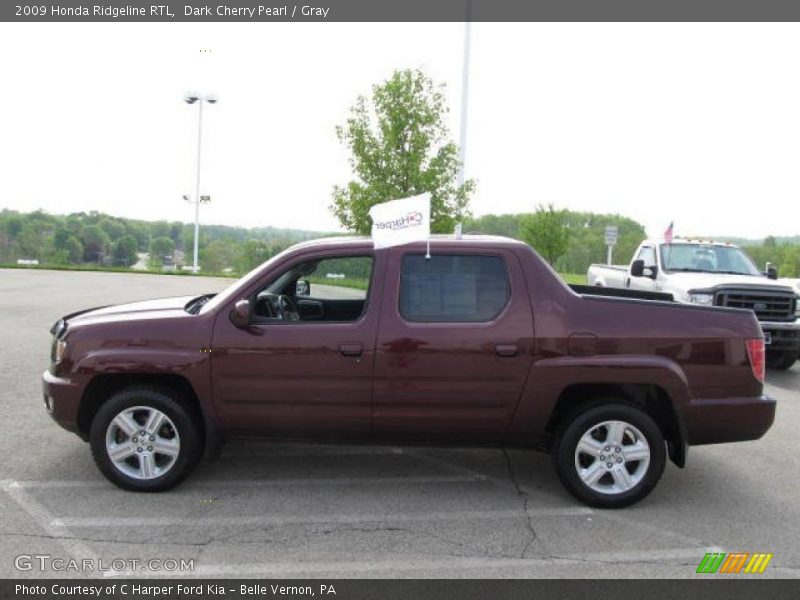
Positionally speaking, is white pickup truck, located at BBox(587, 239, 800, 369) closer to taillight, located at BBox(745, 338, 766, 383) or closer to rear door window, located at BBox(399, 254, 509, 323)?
taillight, located at BBox(745, 338, 766, 383)

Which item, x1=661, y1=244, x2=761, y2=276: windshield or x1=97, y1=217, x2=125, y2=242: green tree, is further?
x1=97, y1=217, x2=125, y2=242: green tree

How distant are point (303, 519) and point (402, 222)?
2.05m

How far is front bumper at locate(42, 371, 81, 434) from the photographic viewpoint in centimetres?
434

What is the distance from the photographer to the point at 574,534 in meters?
3.87

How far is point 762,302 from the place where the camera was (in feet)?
29.7

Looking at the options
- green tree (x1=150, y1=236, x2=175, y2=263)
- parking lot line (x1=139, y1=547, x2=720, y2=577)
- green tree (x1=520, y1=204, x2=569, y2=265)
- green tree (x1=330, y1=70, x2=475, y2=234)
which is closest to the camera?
parking lot line (x1=139, y1=547, x2=720, y2=577)

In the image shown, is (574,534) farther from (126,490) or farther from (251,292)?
(126,490)

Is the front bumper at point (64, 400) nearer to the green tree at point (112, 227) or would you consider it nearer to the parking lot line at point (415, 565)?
the parking lot line at point (415, 565)

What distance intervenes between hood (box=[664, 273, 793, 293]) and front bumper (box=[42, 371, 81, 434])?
807 centimetres

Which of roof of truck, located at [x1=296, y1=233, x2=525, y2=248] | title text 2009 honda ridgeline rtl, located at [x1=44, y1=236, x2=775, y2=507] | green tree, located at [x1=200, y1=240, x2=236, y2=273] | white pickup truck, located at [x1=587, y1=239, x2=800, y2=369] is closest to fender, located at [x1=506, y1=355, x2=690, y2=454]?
title text 2009 honda ridgeline rtl, located at [x1=44, y1=236, x2=775, y2=507]

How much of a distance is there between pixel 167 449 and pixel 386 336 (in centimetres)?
171

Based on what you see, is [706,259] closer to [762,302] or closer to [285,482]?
[762,302]
